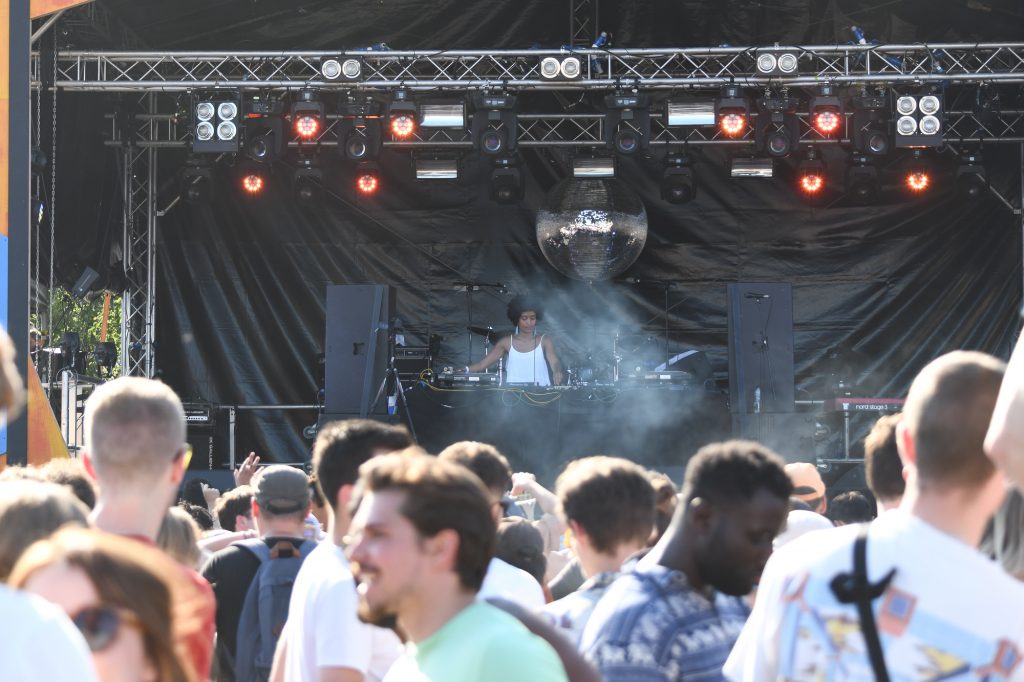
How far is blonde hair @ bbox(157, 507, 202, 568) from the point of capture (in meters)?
3.35

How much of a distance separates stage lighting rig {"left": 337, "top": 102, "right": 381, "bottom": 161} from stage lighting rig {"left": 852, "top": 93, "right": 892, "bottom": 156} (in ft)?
14.4

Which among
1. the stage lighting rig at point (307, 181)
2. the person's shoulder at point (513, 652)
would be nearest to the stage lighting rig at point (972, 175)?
the stage lighting rig at point (307, 181)

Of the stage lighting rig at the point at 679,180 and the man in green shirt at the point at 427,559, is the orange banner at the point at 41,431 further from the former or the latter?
the stage lighting rig at the point at 679,180

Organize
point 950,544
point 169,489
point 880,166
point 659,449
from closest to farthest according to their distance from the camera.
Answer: point 950,544 < point 169,489 < point 659,449 < point 880,166

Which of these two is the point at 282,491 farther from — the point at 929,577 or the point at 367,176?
the point at 367,176

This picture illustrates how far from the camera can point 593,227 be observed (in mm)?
12836

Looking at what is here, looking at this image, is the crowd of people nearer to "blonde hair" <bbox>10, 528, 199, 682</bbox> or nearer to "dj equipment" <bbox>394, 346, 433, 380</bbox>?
"blonde hair" <bbox>10, 528, 199, 682</bbox>

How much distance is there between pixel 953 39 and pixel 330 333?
6499mm

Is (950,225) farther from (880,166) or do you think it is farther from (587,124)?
(587,124)

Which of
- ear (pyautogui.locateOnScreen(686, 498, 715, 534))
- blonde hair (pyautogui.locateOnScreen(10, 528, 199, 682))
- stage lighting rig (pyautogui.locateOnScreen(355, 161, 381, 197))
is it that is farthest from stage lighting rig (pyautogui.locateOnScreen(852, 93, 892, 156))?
blonde hair (pyautogui.locateOnScreen(10, 528, 199, 682))

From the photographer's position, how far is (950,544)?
2064 mm

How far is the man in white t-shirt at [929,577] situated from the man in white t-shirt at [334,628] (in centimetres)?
108

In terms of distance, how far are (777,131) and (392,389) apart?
4236 mm

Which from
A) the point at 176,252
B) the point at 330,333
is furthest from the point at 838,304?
the point at 176,252
